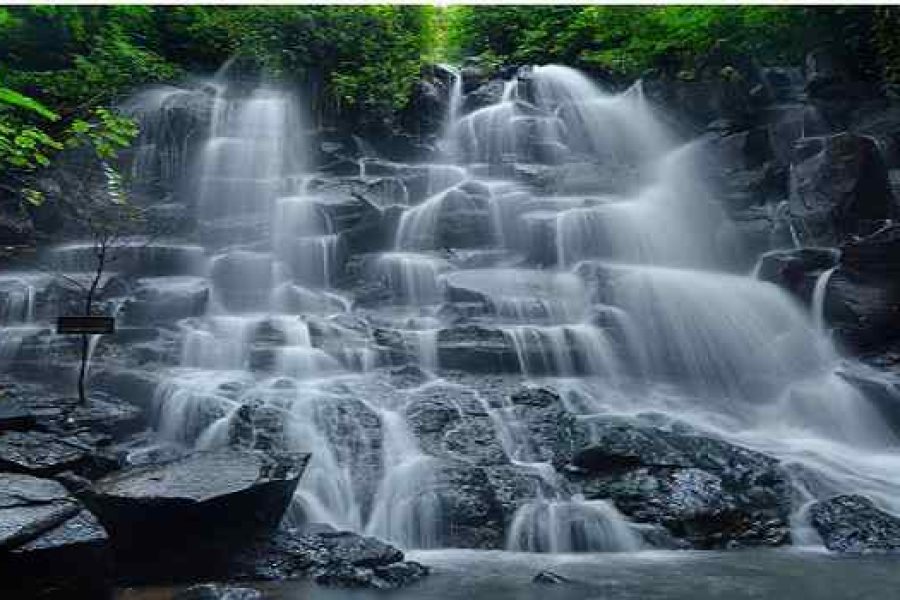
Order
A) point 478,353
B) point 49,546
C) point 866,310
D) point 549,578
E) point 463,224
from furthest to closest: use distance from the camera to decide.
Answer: point 463,224
point 866,310
point 478,353
point 549,578
point 49,546

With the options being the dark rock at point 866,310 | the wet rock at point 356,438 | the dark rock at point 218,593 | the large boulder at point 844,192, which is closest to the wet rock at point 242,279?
the wet rock at point 356,438

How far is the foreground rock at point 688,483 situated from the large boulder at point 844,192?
6502mm

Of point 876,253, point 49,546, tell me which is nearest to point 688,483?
point 49,546

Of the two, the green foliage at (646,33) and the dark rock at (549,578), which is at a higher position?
the green foliage at (646,33)

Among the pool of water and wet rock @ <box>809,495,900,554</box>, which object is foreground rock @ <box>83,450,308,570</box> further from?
wet rock @ <box>809,495,900,554</box>

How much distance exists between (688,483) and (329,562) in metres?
3.79

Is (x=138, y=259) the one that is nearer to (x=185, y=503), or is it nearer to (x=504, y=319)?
Answer: (x=504, y=319)

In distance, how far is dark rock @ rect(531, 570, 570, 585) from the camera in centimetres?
569

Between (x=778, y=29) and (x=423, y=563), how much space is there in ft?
51.1

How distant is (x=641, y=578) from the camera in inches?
228

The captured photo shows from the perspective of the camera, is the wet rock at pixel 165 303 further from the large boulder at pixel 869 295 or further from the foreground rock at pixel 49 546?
the large boulder at pixel 869 295

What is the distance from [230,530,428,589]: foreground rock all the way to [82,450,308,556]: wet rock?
0.96 feet

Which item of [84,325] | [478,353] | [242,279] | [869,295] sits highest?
[869,295]

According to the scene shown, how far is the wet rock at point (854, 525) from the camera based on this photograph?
6508mm
